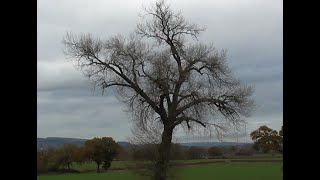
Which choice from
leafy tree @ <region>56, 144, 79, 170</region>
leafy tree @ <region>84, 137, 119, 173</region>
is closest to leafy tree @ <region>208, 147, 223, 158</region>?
leafy tree @ <region>84, 137, 119, 173</region>

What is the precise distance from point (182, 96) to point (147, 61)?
2661mm

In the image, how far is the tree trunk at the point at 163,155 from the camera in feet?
64.8

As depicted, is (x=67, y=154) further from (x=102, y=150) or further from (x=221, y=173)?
(x=221, y=173)

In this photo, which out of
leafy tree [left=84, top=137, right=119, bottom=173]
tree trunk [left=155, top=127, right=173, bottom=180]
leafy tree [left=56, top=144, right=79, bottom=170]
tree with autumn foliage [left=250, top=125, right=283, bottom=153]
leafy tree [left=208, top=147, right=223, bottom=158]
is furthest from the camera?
leafy tree [left=56, top=144, right=79, bottom=170]

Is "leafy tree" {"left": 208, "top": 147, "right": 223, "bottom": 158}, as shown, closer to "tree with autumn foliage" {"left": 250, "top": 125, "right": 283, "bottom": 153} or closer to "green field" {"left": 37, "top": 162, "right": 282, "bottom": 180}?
"green field" {"left": 37, "top": 162, "right": 282, "bottom": 180}

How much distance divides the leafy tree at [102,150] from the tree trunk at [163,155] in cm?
387

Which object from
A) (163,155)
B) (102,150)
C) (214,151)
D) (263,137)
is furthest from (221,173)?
(163,155)

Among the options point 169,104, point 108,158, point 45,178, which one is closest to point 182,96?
point 169,104

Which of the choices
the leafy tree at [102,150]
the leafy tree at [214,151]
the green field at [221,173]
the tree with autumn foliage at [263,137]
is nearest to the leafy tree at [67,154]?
the green field at [221,173]

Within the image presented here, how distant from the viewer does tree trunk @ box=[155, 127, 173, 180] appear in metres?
19.8

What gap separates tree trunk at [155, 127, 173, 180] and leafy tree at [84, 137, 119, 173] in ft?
12.7

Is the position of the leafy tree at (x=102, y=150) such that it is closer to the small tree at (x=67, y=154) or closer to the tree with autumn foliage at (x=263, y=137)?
the small tree at (x=67, y=154)

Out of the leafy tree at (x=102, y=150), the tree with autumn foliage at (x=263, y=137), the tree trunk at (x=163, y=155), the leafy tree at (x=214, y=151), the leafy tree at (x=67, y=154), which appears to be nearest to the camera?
the tree trunk at (x=163, y=155)
